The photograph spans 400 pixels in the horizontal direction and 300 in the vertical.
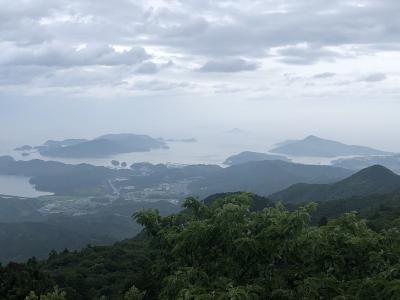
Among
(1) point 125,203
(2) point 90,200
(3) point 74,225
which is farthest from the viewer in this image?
(2) point 90,200

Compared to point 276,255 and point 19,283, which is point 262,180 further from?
point 276,255

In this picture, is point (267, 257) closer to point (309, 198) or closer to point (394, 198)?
point (394, 198)

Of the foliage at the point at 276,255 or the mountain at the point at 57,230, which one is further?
the mountain at the point at 57,230

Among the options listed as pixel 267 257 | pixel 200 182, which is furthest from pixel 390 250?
pixel 200 182

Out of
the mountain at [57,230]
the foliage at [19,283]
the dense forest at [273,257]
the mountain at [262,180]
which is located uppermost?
the dense forest at [273,257]

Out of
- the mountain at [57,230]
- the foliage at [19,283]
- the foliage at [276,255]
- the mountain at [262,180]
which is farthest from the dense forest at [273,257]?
the mountain at [262,180]

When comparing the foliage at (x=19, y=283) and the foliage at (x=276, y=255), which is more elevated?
the foliage at (x=276, y=255)

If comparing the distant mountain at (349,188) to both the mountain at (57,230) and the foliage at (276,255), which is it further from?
the foliage at (276,255)

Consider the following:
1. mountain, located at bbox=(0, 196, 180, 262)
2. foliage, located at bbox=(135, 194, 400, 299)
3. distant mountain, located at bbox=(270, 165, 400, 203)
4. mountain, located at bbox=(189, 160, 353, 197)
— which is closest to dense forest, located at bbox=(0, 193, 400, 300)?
foliage, located at bbox=(135, 194, 400, 299)

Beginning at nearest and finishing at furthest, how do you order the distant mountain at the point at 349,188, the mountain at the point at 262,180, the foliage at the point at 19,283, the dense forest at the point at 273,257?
the dense forest at the point at 273,257, the foliage at the point at 19,283, the distant mountain at the point at 349,188, the mountain at the point at 262,180
